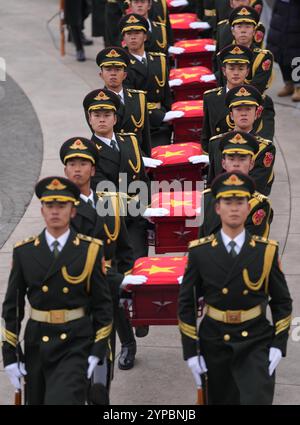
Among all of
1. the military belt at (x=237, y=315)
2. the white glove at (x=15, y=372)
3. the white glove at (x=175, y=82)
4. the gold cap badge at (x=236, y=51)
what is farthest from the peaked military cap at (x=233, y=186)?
the white glove at (x=175, y=82)

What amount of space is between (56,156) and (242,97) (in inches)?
165

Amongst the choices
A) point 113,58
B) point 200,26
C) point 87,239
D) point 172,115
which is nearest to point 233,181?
point 87,239

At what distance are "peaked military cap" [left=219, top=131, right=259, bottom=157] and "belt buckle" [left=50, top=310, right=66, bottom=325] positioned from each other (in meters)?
1.96

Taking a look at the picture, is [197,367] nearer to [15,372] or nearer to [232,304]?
[232,304]

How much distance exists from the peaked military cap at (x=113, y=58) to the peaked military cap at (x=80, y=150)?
2.48 meters

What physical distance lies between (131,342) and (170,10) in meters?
8.63

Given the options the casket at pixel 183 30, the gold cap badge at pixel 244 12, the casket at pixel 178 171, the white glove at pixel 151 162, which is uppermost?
the gold cap badge at pixel 244 12

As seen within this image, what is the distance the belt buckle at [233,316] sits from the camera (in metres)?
7.66

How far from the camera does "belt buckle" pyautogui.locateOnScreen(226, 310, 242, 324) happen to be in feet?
25.1

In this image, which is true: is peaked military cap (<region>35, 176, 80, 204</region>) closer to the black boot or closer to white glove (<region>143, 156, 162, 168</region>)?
the black boot

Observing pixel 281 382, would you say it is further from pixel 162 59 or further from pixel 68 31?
pixel 68 31

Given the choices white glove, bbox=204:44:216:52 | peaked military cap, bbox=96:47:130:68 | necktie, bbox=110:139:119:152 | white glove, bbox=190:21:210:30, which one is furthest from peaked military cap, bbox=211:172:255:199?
white glove, bbox=190:21:210:30

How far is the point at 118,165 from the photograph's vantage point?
9.91 m

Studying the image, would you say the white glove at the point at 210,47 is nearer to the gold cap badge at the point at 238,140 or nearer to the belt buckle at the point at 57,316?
the gold cap badge at the point at 238,140
